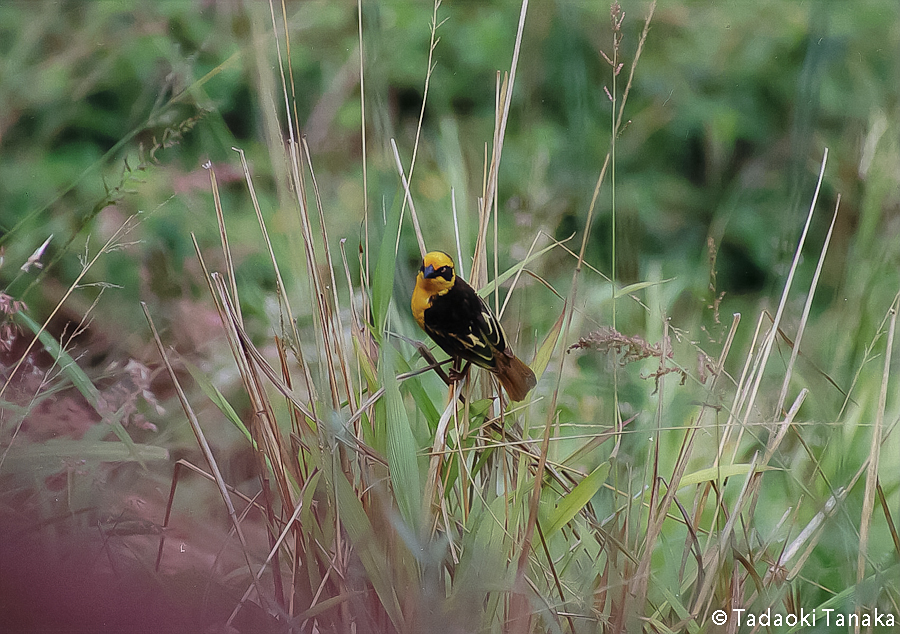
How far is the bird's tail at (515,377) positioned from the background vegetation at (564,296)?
2 centimetres

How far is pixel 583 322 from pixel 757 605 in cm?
40

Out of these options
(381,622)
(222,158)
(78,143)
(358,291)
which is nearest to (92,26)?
(78,143)

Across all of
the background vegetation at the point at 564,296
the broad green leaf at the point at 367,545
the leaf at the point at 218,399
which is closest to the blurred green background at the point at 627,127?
the background vegetation at the point at 564,296

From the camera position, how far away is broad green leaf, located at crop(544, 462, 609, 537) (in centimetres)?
75

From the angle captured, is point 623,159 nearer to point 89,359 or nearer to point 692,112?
point 692,112

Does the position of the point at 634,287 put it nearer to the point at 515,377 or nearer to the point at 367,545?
the point at 515,377

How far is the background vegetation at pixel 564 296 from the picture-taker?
2.58 feet

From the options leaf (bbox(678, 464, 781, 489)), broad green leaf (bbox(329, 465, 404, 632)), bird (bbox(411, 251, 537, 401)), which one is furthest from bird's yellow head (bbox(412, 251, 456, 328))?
leaf (bbox(678, 464, 781, 489))

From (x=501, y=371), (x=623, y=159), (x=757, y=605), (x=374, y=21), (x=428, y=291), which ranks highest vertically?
Answer: (x=374, y=21)

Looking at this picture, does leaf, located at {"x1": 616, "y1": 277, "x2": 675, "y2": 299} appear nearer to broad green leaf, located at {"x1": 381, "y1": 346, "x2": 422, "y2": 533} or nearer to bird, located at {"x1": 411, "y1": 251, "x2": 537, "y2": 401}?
bird, located at {"x1": 411, "y1": 251, "x2": 537, "y2": 401}

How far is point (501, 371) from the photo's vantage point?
0.77m

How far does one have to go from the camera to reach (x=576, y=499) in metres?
0.76

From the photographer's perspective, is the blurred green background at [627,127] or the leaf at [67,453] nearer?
the blurred green background at [627,127]

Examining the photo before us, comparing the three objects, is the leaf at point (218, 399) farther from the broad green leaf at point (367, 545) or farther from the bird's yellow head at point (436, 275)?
the bird's yellow head at point (436, 275)
